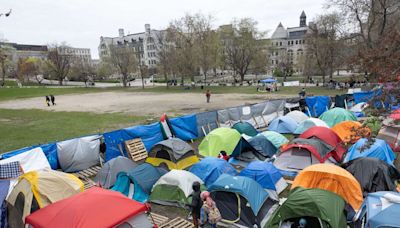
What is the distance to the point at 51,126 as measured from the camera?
2178 centimetres

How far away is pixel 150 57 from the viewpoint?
371 ft

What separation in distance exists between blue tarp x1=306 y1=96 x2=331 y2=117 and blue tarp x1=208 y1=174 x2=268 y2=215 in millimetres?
15691

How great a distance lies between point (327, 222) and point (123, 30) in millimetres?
132625

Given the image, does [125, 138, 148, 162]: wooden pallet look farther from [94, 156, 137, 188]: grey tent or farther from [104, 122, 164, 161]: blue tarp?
[94, 156, 137, 188]: grey tent

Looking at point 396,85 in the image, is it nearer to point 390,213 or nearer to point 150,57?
point 390,213

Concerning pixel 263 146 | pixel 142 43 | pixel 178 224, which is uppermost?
pixel 142 43

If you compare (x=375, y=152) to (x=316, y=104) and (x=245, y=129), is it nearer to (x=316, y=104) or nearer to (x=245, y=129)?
(x=245, y=129)

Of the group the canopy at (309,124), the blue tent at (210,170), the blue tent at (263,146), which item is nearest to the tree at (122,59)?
the canopy at (309,124)

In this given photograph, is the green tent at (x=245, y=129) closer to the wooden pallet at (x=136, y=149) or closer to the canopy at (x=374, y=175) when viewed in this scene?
the wooden pallet at (x=136, y=149)

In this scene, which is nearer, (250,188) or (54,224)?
(54,224)

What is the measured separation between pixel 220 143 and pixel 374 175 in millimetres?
6752

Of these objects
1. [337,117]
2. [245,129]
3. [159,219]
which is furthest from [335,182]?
[337,117]

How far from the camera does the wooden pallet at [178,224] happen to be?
769 centimetres

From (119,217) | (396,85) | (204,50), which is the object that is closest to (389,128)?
(396,85)
